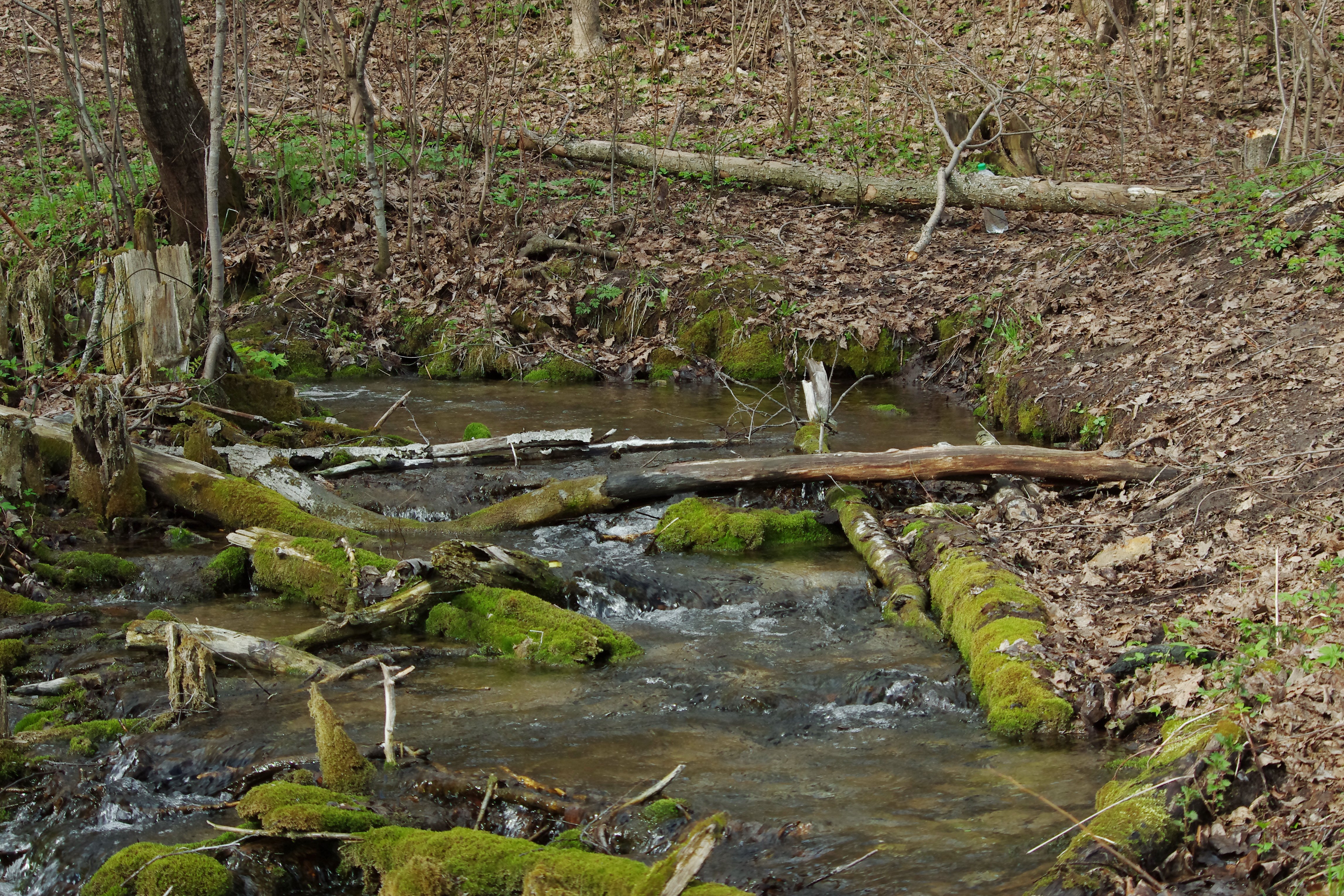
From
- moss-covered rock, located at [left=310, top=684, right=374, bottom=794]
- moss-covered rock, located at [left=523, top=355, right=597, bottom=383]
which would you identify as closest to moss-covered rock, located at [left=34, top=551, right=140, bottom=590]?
moss-covered rock, located at [left=310, top=684, right=374, bottom=794]

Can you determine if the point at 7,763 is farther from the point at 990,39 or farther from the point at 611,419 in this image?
the point at 990,39

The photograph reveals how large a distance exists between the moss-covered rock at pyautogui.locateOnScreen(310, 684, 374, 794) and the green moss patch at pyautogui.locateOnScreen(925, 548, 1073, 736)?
292cm

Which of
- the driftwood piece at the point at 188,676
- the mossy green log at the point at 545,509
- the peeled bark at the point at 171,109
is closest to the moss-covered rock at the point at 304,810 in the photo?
the driftwood piece at the point at 188,676

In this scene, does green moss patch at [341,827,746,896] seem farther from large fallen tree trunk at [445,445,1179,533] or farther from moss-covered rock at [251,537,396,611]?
large fallen tree trunk at [445,445,1179,533]

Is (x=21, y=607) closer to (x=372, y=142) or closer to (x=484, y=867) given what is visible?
(x=484, y=867)

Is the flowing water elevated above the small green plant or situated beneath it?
situated beneath

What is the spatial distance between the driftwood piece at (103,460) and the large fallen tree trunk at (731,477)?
2.41 metres

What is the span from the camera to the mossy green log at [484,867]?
334 cm

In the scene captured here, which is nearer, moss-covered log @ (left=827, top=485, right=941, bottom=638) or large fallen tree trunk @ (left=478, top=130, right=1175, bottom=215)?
moss-covered log @ (left=827, top=485, right=941, bottom=638)

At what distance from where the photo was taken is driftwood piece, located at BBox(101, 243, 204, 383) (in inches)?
344

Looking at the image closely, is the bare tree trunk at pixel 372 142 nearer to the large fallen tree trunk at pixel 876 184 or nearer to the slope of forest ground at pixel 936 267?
the slope of forest ground at pixel 936 267

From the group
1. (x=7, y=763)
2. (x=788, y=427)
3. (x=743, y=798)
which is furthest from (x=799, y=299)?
(x=7, y=763)

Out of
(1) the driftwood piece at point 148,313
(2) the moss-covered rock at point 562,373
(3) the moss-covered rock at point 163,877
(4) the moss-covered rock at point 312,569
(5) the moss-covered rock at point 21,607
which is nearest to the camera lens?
(3) the moss-covered rock at point 163,877

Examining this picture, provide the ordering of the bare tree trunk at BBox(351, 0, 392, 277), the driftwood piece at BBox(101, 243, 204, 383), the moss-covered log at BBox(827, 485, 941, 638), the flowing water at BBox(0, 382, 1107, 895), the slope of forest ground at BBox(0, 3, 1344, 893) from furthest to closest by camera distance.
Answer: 1. the bare tree trunk at BBox(351, 0, 392, 277)
2. the driftwood piece at BBox(101, 243, 204, 383)
3. the moss-covered log at BBox(827, 485, 941, 638)
4. the slope of forest ground at BBox(0, 3, 1344, 893)
5. the flowing water at BBox(0, 382, 1107, 895)
